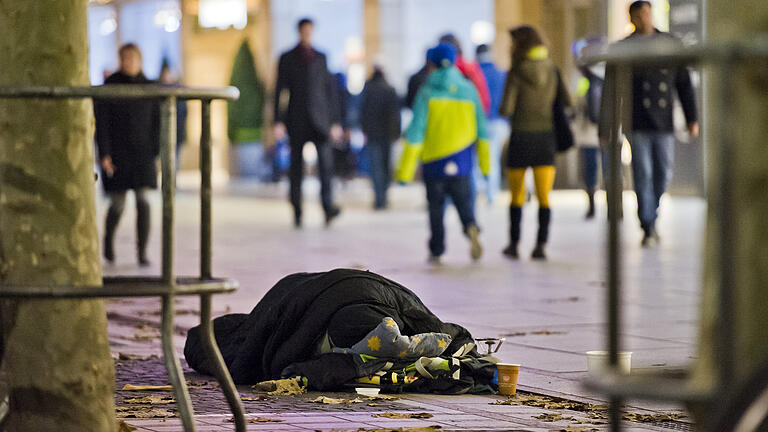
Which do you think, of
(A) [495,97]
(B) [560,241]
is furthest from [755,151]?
(A) [495,97]

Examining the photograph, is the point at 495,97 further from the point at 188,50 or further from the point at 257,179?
the point at 188,50

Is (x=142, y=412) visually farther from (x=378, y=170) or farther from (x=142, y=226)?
(x=378, y=170)

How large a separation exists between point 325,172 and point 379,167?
3.65 metres

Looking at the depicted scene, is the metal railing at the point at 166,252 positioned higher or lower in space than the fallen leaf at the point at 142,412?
higher

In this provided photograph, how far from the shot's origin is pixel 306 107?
16.8 meters

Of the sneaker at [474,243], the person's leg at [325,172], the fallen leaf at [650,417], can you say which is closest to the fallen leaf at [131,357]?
the fallen leaf at [650,417]

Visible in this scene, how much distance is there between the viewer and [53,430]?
13.7 feet

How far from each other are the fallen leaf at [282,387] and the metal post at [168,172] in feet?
6.94

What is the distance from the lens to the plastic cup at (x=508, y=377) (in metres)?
5.91

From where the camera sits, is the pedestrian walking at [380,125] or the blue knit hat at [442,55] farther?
the pedestrian walking at [380,125]

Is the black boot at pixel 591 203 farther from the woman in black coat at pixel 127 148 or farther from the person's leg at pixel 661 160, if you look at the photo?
the woman in black coat at pixel 127 148

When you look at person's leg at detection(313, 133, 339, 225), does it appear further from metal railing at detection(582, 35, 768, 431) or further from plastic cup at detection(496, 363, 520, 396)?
metal railing at detection(582, 35, 768, 431)

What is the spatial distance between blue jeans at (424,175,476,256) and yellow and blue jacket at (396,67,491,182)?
2.7 inches

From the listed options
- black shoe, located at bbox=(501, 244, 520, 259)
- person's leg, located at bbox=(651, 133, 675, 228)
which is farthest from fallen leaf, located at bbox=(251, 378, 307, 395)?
person's leg, located at bbox=(651, 133, 675, 228)
